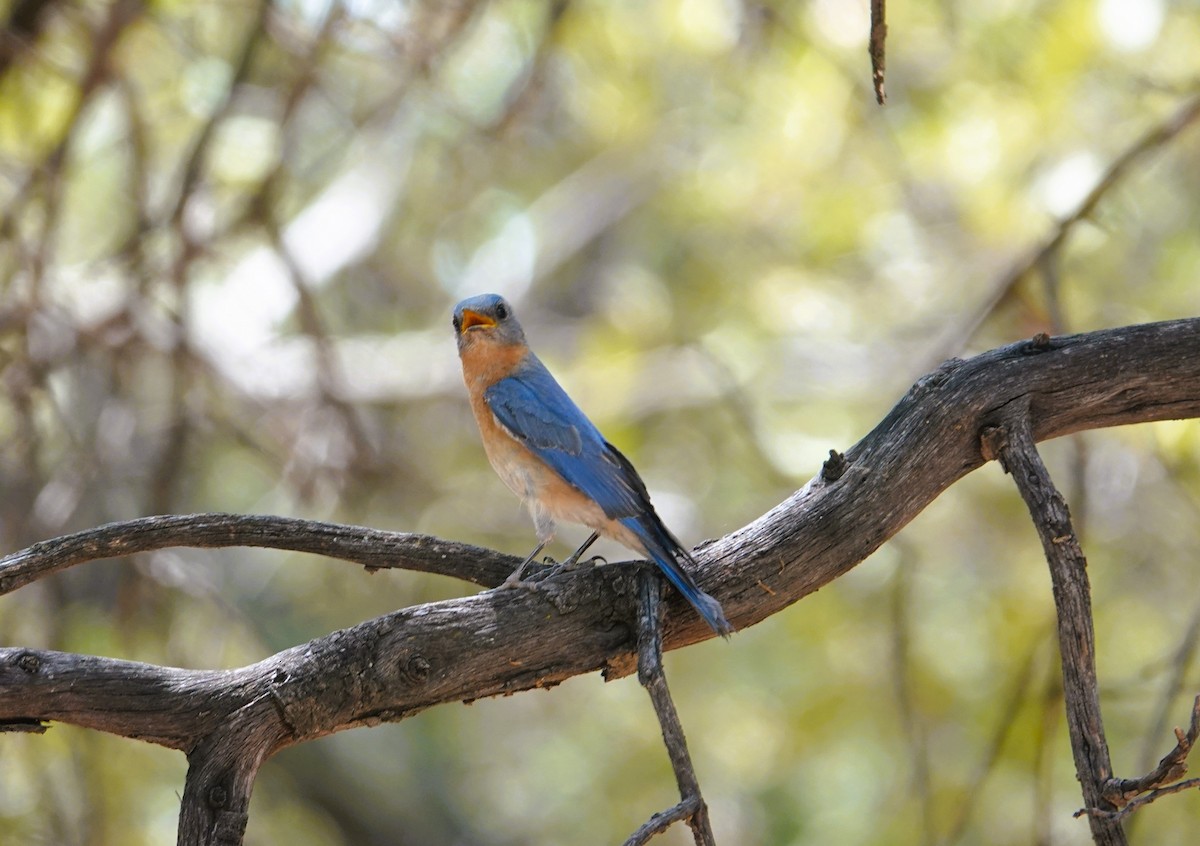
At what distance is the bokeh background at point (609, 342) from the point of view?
241 inches

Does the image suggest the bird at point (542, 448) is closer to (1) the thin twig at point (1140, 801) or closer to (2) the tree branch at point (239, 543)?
(2) the tree branch at point (239, 543)

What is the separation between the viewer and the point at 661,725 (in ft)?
7.94

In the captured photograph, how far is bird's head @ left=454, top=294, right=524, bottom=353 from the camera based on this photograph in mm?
4648

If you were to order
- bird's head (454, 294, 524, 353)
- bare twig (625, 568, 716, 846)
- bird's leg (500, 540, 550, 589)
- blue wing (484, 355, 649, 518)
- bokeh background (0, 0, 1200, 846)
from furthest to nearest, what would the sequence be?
1. bokeh background (0, 0, 1200, 846)
2. bird's head (454, 294, 524, 353)
3. blue wing (484, 355, 649, 518)
4. bird's leg (500, 540, 550, 589)
5. bare twig (625, 568, 716, 846)

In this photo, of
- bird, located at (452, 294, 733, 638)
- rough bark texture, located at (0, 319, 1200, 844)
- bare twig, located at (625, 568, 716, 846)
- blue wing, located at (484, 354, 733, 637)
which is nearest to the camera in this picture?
bare twig, located at (625, 568, 716, 846)

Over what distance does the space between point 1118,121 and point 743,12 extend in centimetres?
247

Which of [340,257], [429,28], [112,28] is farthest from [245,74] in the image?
[340,257]

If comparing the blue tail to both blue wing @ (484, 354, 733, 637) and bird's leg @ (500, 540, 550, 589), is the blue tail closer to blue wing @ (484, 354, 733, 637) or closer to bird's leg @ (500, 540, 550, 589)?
blue wing @ (484, 354, 733, 637)

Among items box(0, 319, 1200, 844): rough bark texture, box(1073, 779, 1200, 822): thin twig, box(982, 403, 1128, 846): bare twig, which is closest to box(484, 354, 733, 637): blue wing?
box(0, 319, 1200, 844): rough bark texture

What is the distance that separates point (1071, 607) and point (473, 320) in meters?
2.61

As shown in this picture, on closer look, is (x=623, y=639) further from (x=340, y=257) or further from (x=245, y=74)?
(x=340, y=257)

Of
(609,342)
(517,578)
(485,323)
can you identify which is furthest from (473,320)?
(609,342)

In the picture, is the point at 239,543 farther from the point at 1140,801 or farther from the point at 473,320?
the point at 473,320

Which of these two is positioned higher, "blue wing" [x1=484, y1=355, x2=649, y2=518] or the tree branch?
"blue wing" [x1=484, y1=355, x2=649, y2=518]
